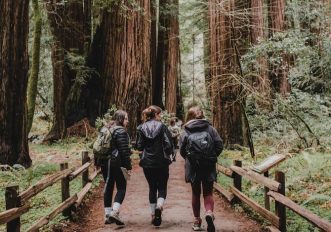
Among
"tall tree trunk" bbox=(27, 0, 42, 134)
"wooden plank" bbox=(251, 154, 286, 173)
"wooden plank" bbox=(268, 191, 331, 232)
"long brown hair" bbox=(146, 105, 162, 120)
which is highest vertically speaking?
"tall tree trunk" bbox=(27, 0, 42, 134)

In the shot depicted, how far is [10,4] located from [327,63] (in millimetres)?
10030

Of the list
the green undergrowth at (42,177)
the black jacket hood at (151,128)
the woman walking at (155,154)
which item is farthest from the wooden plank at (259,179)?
the green undergrowth at (42,177)

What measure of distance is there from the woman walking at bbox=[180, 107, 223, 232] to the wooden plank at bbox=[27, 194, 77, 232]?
184 cm

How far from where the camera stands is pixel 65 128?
61.8 ft

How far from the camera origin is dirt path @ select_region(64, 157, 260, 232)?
6.99m

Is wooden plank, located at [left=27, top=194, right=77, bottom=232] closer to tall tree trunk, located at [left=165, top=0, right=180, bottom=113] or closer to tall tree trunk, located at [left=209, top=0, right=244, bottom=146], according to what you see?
tall tree trunk, located at [left=209, top=0, right=244, bottom=146]

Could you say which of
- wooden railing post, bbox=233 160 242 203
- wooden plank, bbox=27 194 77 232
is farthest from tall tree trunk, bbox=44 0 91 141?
wooden plank, bbox=27 194 77 232

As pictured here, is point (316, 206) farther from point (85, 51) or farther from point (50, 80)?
point (50, 80)

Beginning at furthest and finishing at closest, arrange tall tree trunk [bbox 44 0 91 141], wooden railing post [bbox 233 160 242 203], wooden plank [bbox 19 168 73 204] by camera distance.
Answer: tall tree trunk [bbox 44 0 91 141], wooden railing post [bbox 233 160 242 203], wooden plank [bbox 19 168 73 204]

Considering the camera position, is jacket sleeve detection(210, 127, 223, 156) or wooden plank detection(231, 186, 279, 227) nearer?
wooden plank detection(231, 186, 279, 227)

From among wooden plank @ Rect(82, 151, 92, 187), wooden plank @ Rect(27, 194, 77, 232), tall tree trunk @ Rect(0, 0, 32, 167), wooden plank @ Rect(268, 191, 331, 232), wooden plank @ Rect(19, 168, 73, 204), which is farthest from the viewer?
tall tree trunk @ Rect(0, 0, 32, 167)

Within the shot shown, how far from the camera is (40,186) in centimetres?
611

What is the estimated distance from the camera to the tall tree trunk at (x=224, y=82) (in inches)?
560

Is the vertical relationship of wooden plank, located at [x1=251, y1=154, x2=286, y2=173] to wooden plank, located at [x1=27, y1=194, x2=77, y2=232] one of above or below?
above
